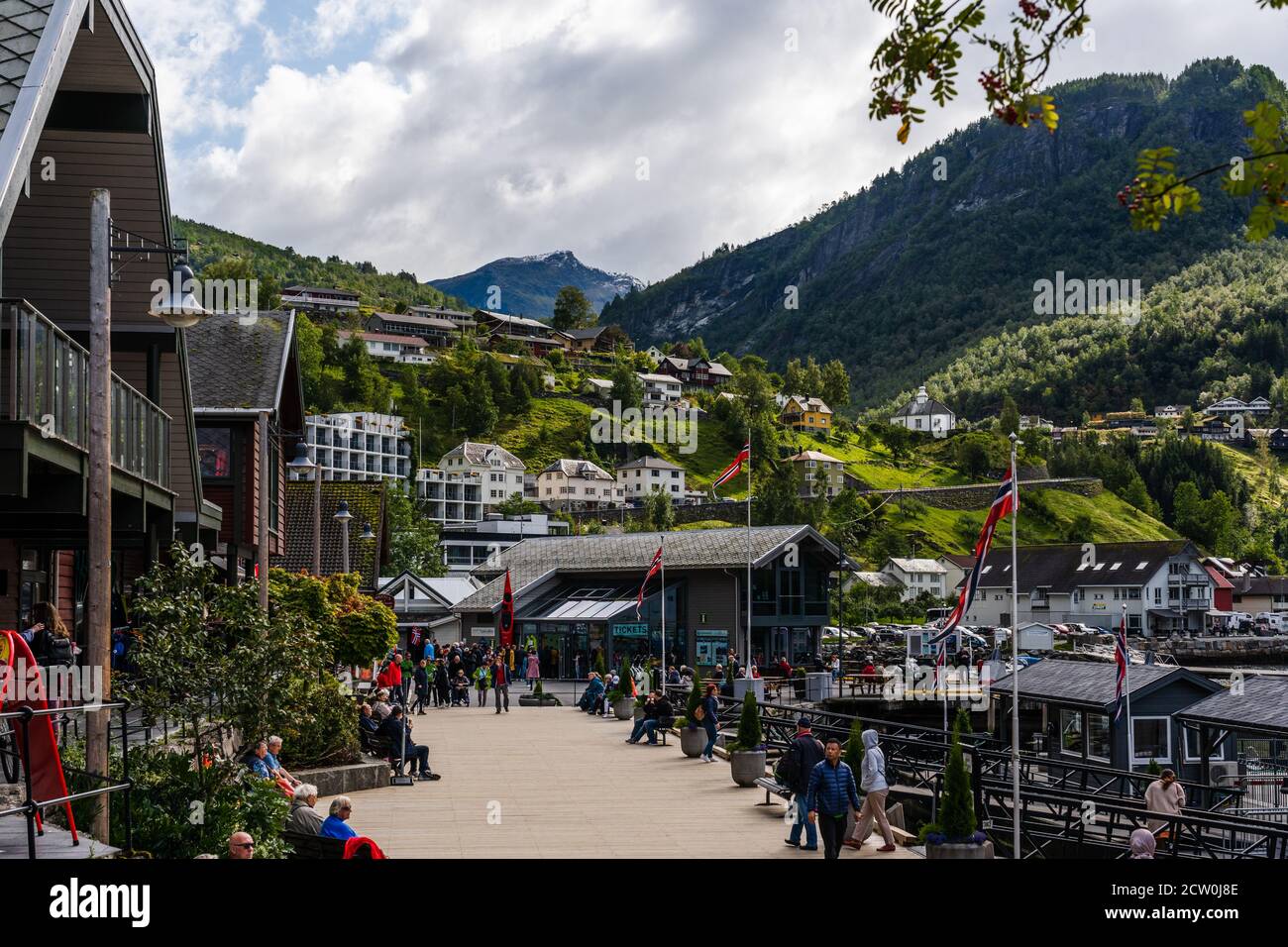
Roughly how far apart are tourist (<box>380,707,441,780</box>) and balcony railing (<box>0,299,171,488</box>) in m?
7.79

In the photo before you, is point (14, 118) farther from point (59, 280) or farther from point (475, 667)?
point (475, 667)

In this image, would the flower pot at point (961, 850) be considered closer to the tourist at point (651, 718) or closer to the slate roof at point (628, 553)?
the tourist at point (651, 718)

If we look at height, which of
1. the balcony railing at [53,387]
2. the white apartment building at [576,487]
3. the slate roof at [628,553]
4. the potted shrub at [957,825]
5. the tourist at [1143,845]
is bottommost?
the tourist at [1143,845]

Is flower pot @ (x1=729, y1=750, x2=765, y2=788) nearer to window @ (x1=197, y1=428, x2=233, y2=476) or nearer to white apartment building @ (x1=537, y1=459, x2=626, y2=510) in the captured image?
window @ (x1=197, y1=428, x2=233, y2=476)

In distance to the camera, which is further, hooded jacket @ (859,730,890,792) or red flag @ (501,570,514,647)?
red flag @ (501,570,514,647)

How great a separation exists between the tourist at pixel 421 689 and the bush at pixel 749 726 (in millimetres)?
16480

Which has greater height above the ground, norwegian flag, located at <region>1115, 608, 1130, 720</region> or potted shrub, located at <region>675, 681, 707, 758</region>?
norwegian flag, located at <region>1115, 608, 1130, 720</region>

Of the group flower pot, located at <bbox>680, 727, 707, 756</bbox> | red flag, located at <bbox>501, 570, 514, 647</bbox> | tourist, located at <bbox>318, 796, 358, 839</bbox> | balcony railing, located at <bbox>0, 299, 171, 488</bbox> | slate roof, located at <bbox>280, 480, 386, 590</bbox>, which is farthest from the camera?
slate roof, located at <bbox>280, 480, 386, 590</bbox>

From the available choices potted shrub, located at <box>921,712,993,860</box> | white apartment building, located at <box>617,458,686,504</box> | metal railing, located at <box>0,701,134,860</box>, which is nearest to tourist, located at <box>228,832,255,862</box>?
metal railing, located at <box>0,701,134,860</box>

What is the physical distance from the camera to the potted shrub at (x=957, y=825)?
1636cm

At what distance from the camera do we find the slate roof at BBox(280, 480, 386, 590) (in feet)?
160

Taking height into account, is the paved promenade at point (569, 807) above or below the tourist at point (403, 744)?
below

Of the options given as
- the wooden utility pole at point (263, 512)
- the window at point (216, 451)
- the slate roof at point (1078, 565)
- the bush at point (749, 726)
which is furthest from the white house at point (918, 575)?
the bush at point (749, 726)
